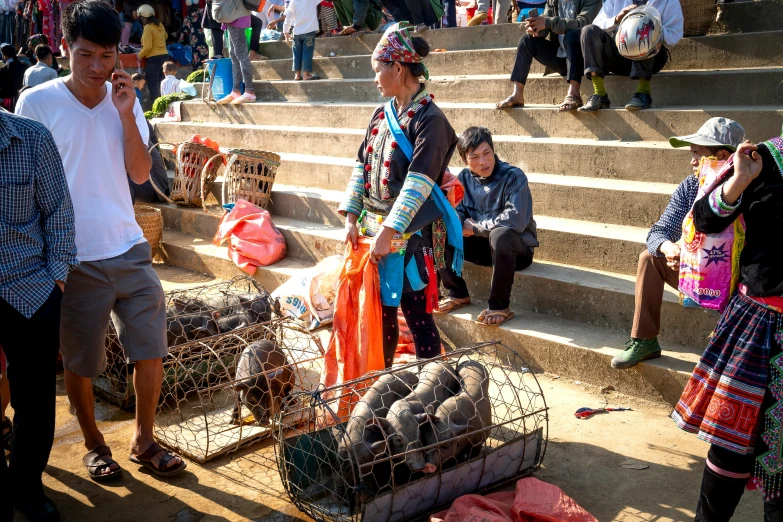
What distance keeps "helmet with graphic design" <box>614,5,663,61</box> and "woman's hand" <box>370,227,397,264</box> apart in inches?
115

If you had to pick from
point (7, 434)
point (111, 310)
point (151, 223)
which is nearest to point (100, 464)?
point (7, 434)

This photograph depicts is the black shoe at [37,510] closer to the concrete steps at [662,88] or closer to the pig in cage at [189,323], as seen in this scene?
the pig in cage at [189,323]

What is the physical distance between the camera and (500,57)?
23.9 feet

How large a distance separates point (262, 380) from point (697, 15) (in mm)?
4677

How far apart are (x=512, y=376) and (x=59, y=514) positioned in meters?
2.52

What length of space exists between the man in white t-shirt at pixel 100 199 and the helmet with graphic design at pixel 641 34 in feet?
12.0

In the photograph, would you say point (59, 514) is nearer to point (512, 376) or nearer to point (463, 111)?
point (512, 376)

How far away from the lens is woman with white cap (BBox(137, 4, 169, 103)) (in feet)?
40.8

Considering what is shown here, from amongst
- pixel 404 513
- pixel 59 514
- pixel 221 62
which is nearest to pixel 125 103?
pixel 59 514

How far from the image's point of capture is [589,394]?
14.0ft

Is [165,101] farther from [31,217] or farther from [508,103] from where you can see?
[31,217]

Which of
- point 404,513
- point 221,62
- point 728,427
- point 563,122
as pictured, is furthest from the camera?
point 221,62

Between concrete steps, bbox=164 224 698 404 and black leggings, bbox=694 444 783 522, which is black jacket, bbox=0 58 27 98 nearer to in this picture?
concrete steps, bbox=164 224 698 404

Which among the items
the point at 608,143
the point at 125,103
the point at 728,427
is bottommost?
the point at 728,427
